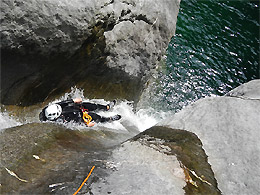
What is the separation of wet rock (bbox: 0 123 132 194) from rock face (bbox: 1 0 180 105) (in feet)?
5.10

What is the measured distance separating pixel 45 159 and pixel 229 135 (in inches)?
157

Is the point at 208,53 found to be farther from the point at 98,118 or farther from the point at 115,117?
the point at 98,118

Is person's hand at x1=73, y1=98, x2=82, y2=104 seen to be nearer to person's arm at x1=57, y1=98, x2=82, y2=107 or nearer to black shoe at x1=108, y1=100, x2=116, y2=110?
person's arm at x1=57, y1=98, x2=82, y2=107

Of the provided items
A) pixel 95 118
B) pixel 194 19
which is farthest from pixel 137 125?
pixel 194 19

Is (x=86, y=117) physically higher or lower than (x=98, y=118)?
higher

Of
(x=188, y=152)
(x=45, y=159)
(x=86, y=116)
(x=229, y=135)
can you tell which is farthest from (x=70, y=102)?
(x=229, y=135)

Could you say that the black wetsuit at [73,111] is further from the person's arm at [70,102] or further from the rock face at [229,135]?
the rock face at [229,135]

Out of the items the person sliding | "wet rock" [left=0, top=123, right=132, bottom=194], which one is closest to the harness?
the person sliding

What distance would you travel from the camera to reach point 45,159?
16.7 ft

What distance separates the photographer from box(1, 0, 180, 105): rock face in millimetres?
6176

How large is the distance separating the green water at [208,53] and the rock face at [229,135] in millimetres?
6200

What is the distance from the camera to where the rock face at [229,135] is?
4930mm

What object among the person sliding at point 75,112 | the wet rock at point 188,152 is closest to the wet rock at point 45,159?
the person sliding at point 75,112

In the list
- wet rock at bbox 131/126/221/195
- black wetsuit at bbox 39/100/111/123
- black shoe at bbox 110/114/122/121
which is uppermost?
wet rock at bbox 131/126/221/195
